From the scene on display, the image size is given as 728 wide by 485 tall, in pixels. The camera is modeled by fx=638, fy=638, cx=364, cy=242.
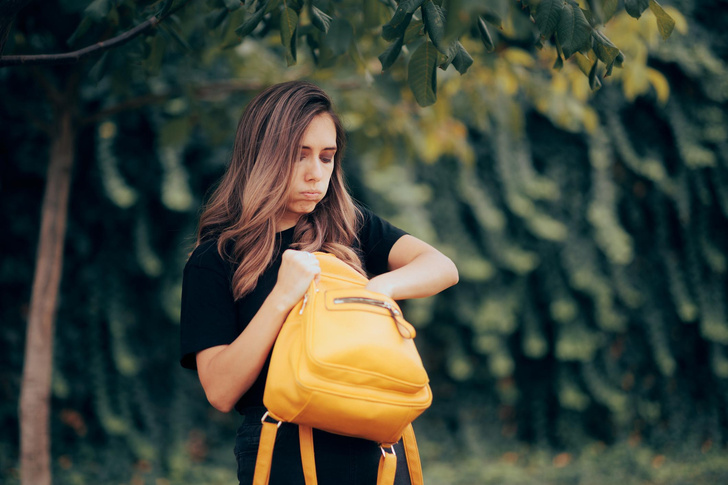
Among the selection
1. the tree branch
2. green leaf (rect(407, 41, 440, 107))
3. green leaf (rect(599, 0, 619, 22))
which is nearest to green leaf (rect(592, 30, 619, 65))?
green leaf (rect(599, 0, 619, 22))

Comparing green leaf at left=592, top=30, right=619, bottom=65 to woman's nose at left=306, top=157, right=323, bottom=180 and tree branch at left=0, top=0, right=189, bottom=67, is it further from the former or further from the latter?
tree branch at left=0, top=0, right=189, bottom=67

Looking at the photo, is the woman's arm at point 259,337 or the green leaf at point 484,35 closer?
the woman's arm at point 259,337

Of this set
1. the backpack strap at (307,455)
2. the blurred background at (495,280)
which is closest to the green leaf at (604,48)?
the backpack strap at (307,455)

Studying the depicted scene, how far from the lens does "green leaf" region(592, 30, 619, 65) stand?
1.67m

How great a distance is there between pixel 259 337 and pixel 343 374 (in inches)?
8.5

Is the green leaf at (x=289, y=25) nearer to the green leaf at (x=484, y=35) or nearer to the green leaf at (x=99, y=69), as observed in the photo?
the green leaf at (x=484, y=35)

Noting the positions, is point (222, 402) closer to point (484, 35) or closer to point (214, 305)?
point (214, 305)

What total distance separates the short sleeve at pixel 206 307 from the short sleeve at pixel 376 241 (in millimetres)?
435

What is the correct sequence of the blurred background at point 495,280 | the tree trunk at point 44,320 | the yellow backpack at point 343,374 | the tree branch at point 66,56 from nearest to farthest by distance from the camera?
the yellow backpack at point 343,374
the tree branch at point 66,56
the tree trunk at point 44,320
the blurred background at point 495,280

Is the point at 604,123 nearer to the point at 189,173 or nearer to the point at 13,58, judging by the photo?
the point at 189,173

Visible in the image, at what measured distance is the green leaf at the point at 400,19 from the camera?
1.51 meters

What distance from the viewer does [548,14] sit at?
1.57 meters

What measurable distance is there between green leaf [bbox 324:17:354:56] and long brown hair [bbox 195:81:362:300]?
22cm

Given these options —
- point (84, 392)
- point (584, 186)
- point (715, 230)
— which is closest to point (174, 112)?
point (84, 392)
